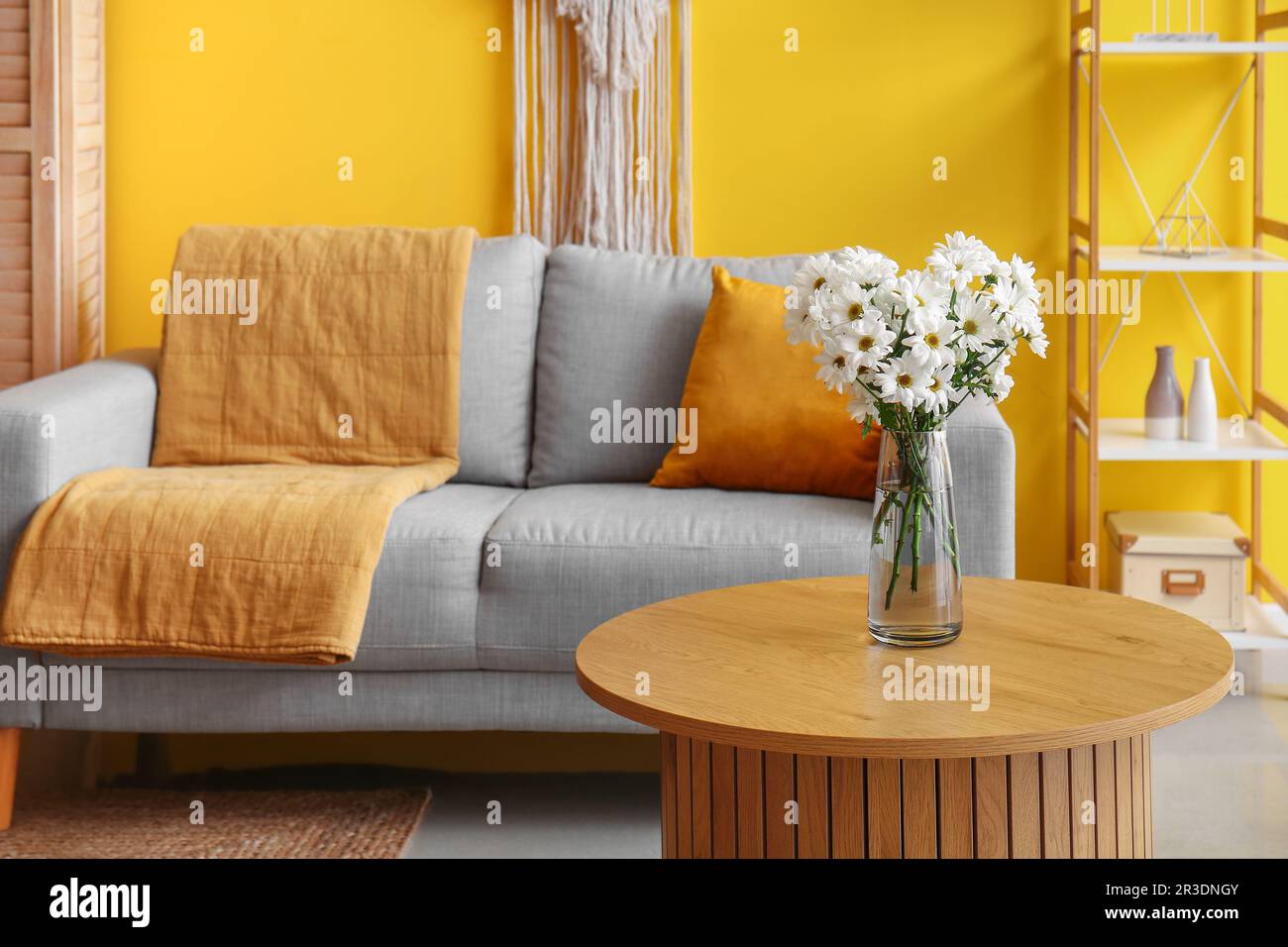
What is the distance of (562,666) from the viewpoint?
7.66ft

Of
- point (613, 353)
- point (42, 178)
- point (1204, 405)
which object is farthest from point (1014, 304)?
point (42, 178)

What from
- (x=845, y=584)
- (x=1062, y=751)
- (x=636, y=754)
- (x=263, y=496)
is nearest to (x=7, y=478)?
(x=263, y=496)

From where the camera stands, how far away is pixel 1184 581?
9.95 ft

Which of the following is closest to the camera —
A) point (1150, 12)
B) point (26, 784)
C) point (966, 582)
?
point (966, 582)

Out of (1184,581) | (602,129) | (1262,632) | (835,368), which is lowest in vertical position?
(1262,632)

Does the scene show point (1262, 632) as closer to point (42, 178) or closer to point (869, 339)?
point (869, 339)

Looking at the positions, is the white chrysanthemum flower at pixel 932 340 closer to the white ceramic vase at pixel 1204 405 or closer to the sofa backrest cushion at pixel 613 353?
the sofa backrest cushion at pixel 613 353

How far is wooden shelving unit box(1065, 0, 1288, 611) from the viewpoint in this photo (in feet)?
9.54

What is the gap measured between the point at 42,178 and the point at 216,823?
1.51 meters

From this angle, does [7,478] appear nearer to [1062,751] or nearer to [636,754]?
[636,754]

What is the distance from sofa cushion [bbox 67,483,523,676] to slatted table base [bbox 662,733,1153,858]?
3.02ft

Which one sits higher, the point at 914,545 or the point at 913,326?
the point at 913,326
